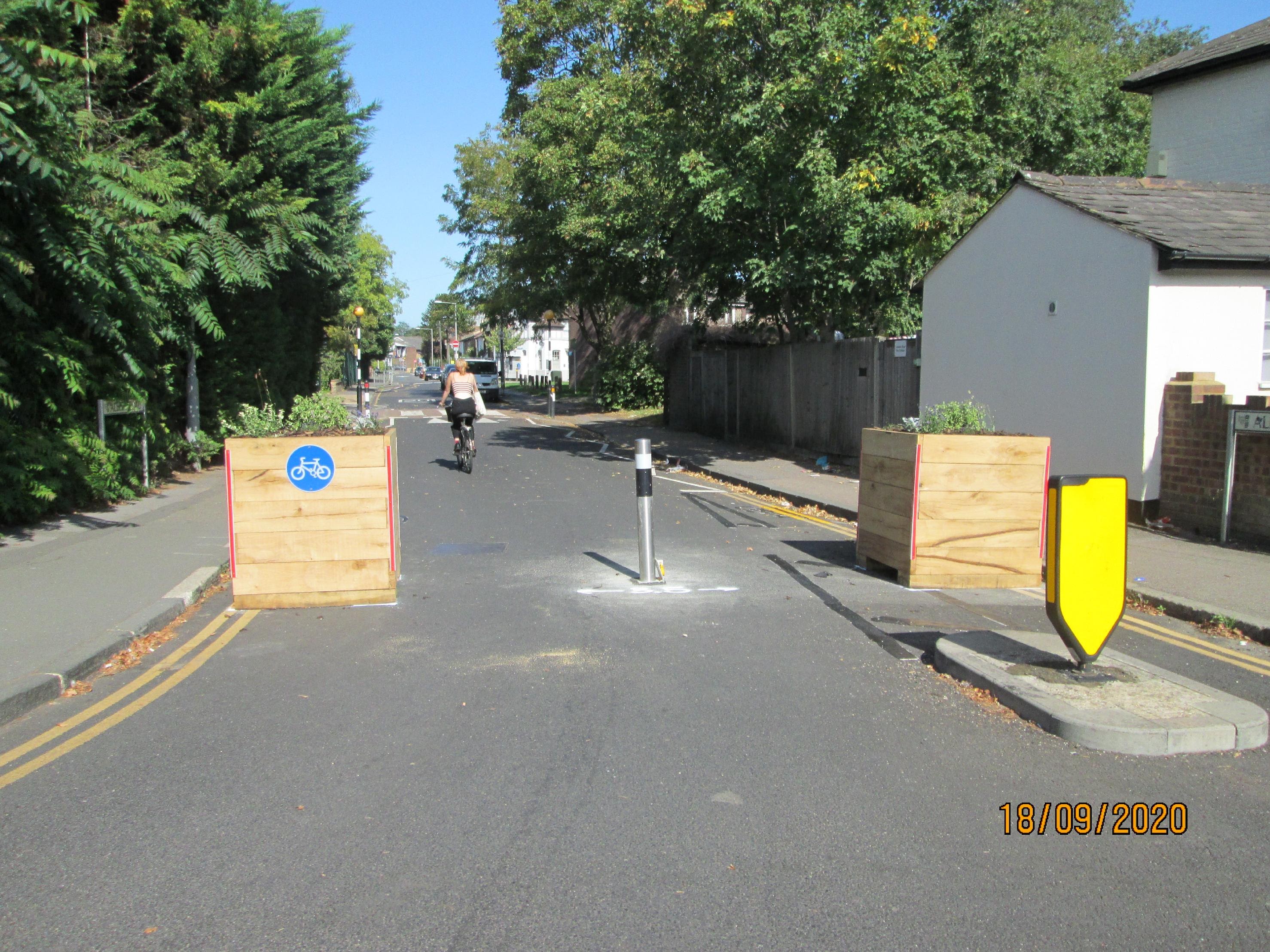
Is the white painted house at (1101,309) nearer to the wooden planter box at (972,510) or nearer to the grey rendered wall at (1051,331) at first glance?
the grey rendered wall at (1051,331)

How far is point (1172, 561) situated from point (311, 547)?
7.74 meters

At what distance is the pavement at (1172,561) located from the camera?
24.7 ft

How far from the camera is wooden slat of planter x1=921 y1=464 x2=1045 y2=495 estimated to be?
8.27 metres

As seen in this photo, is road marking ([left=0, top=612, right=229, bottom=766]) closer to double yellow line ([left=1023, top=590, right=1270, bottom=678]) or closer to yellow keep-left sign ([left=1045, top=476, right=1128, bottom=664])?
yellow keep-left sign ([left=1045, top=476, right=1128, bottom=664])

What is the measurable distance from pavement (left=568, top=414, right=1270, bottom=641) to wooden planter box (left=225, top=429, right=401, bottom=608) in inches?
203

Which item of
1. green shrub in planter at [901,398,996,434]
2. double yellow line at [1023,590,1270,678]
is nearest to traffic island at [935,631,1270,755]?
double yellow line at [1023,590,1270,678]

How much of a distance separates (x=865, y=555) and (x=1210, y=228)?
6304 mm

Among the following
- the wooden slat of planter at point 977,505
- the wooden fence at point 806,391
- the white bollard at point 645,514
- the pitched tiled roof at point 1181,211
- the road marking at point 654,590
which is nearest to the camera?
the road marking at point 654,590

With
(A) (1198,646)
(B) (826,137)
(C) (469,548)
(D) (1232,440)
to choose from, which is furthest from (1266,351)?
(C) (469,548)

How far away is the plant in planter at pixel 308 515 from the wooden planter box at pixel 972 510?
4.36m

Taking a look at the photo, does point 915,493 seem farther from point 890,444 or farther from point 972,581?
point 972,581

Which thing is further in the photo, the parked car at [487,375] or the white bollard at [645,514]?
the parked car at [487,375]

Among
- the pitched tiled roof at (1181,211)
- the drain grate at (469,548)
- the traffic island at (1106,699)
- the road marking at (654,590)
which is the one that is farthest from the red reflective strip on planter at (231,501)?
the pitched tiled roof at (1181,211)
